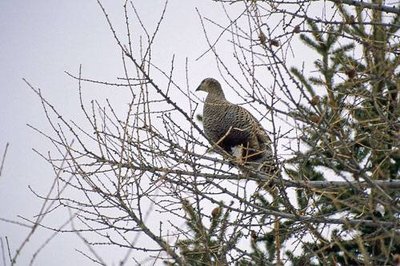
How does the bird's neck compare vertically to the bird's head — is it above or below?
below

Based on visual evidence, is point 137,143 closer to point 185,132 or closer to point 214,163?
point 185,132

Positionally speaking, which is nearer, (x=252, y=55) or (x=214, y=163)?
(x=252, y=55)

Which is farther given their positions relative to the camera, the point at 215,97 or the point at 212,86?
the point at 212,86

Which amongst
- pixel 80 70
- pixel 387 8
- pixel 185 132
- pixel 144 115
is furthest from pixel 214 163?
pixel 387 8

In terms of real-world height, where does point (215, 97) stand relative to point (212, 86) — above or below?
below

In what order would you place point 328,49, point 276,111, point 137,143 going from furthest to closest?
point 328,49 < point 137,143 < point 276,111

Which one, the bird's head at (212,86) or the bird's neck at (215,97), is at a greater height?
the bird's head at (212,86)

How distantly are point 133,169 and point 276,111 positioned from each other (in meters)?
1.06

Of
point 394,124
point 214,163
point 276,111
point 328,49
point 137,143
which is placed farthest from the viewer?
point 328,49

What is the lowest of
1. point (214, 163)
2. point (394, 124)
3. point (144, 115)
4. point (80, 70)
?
point (394, 124)

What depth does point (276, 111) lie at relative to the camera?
389cm

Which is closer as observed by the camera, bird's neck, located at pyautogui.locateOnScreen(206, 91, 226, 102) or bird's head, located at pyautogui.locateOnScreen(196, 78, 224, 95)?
bird's neck, located at pyautogui.locateOnScreen(206, 91, 226, 102)

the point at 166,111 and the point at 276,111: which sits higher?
the point at 166,111

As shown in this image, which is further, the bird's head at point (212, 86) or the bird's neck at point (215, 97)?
the bird's head at point (212, 86)
